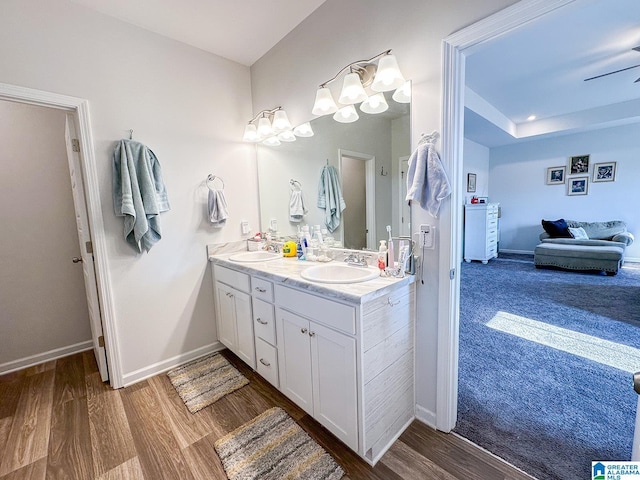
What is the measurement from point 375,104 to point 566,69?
3.19m

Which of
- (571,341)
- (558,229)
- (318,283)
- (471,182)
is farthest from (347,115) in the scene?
(558,229)

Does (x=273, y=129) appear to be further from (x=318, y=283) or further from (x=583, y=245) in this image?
(x=583, y=245)

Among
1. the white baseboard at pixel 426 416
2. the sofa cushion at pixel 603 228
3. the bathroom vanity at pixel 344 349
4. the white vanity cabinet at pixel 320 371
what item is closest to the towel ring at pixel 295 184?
the bathroom vanity at pixel 344 349

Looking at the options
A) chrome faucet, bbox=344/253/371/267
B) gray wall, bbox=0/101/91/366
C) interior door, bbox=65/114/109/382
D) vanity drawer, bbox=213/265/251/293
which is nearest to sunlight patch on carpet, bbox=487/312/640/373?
chrome faucet, bbox=344/253/371/267

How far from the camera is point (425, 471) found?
1315 mm

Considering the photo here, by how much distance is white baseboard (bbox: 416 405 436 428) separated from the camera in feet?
5.16

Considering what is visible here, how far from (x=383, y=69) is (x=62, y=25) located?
2034 mm

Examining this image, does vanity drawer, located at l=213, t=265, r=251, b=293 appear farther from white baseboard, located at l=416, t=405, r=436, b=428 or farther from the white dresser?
the white dresser

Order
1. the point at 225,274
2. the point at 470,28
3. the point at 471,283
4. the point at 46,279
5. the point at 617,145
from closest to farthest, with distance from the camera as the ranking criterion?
the point at 470,28 → the point at 225,274 → the point at 46,279 → the point at 471,283 → the point at 617,145

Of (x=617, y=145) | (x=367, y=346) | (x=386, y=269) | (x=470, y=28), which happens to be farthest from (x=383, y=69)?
(x=617, y=145)

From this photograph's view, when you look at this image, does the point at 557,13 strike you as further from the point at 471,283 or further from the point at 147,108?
the point at 471,283

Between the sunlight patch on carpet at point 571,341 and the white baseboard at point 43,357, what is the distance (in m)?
4.01

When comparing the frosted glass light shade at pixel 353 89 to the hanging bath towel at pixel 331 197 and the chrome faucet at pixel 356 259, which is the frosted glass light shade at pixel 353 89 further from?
the chrome faucet at pixel 356 259

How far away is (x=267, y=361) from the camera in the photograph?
1.86 meters
